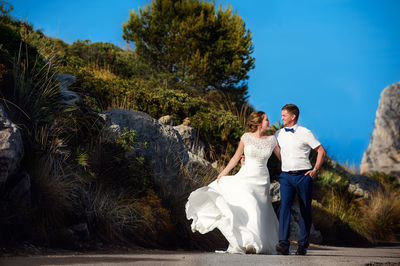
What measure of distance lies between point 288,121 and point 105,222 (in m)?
3.33

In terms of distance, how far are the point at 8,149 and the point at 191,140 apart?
6482 millimetres

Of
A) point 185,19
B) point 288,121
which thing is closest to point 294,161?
point 288,121

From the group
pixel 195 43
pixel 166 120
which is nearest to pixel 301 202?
pixel 166 120

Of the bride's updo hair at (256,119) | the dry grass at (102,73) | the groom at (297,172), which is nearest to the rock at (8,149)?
the bride's updo hair at (256,119)

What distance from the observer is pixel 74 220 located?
21.3 feet

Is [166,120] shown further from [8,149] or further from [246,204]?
[8,149]

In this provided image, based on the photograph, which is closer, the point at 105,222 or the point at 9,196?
the point at 9,196

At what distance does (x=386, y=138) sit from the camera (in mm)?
28219

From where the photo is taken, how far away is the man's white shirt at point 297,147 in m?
7.11

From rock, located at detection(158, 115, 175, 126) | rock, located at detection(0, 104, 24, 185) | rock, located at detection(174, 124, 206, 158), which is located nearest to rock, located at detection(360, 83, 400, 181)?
rock, located at detection(174, 124, 206, 158)

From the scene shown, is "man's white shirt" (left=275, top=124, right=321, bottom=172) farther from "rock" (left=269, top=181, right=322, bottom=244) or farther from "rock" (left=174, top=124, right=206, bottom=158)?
"rock" (left=174, top=124, right=206, bottom=158)

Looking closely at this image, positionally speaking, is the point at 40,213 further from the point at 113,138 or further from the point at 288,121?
the point at 288,121

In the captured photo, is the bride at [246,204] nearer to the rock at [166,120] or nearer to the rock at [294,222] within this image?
the rock at [294,222]

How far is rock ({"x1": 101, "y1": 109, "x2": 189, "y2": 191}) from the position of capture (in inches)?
323
